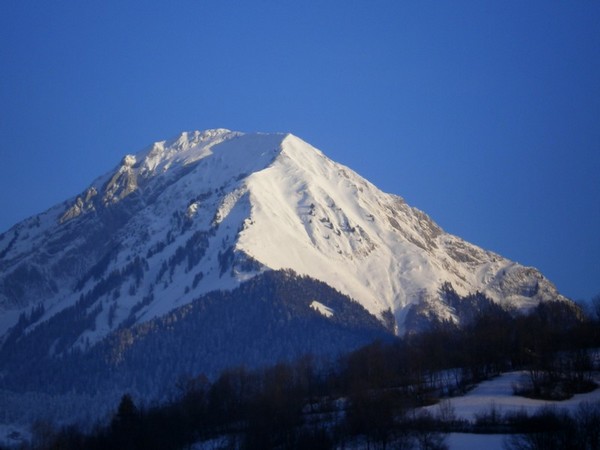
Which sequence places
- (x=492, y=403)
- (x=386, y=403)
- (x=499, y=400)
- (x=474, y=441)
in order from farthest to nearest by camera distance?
(x=499, y=400) < (x=492, y=403) < (x=386, y=403) < (x=474, y=441)

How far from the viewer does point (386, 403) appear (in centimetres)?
10531

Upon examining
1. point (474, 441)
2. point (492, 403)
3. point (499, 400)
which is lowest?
point (474, 441)

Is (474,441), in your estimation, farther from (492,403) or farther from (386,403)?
(492,403)

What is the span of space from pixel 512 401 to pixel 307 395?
1329 inches

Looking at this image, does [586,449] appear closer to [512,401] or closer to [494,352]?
[512,401]

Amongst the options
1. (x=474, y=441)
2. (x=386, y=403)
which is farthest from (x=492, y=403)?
(x=474, y=441)

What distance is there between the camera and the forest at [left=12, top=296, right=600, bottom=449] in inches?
3895

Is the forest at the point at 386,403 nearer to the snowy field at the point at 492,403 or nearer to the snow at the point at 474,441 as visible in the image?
the snow at the point at 474,441

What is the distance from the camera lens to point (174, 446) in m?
116

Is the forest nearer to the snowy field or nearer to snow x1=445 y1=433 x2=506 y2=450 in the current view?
snow x1=445 y1=433 x2=506 y2=450

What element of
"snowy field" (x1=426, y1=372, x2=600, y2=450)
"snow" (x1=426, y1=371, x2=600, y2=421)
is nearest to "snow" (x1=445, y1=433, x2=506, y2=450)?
"snowy field" (x1=426, y1=372, x2=600, y2=450)

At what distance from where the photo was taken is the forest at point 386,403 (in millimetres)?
98938

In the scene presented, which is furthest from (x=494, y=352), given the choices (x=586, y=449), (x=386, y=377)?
(x=586, y=449)

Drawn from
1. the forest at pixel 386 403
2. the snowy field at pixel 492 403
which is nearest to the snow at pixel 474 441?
the snowy field at pixel 492 403
